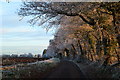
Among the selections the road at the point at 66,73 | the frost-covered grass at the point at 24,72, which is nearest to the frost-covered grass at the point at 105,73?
the road at the point at 66,73

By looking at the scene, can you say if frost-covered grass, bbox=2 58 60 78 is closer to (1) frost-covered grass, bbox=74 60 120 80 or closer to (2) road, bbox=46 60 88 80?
(2) road, bbox=46 60 88 80

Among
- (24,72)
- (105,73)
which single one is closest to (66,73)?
(24,72)

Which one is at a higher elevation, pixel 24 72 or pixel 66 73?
pixel 24 72

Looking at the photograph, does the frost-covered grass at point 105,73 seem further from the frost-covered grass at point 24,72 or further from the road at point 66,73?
the frost-covered grass at point 24,72

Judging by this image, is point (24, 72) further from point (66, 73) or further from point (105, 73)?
point (66, 73)

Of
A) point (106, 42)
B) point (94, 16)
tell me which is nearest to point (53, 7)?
point (94, 16)

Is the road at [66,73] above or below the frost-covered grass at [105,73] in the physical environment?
below

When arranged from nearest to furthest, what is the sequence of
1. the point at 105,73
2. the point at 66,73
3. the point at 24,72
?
the point at 105,73, the point at 24,72, the point at 66,73

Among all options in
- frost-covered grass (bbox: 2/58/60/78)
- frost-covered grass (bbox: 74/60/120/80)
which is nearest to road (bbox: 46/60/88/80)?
frost-covered grass (bbox: 74/60/120/80)

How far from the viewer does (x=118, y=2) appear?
21328 millimetres

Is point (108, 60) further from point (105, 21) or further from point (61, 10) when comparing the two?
point (61, 10)

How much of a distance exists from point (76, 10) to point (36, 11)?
3.82 metres

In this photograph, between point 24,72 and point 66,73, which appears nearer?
point 24,72

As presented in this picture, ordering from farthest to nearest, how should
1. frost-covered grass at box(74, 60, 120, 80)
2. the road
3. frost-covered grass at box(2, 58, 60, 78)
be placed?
the road < frost-covered grass at box(2, 58, 60, 78) < frost-covered grass at box(74, 60, 120, 80)
